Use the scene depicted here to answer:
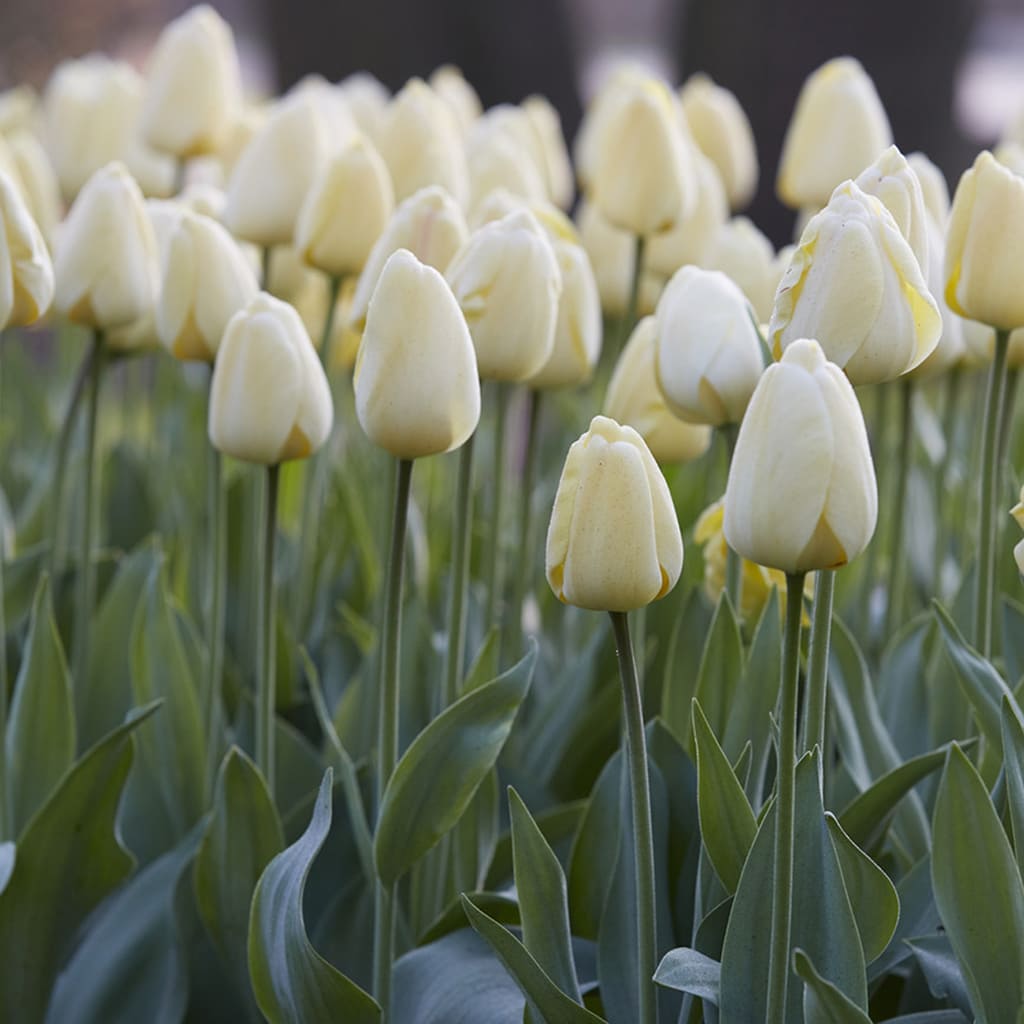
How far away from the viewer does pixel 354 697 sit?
1.47m

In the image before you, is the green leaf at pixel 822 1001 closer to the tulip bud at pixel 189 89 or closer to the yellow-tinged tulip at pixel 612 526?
the yellow-tinged tulip at pixel 612 526

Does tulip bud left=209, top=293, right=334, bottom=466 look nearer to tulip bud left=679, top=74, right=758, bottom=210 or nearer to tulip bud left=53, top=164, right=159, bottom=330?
tulip bud left=53, top=164, right=159, bottom=330

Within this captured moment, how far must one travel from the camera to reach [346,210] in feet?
4.91

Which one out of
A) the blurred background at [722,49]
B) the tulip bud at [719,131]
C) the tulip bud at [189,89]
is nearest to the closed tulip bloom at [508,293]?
the tulip bud at [189,89]

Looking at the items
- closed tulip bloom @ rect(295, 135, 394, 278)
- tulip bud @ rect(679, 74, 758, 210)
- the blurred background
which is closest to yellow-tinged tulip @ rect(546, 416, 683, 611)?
closed tulip bloom @ rect(295, 135, 394, 278)

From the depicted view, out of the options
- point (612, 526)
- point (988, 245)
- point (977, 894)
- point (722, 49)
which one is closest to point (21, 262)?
point (612, 526)

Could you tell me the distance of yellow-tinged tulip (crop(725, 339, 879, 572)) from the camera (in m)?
0.76

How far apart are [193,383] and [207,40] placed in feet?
2.46

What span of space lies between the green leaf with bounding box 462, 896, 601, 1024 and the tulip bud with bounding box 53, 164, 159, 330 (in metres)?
0.66

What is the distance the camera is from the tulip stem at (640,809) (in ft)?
2.83

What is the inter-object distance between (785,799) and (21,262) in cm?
69

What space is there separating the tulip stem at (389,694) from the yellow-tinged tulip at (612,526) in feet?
0.62

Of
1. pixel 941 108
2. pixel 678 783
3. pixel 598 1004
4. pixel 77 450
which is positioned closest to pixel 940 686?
pixel 678 783

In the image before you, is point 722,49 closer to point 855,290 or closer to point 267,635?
point 267,635
